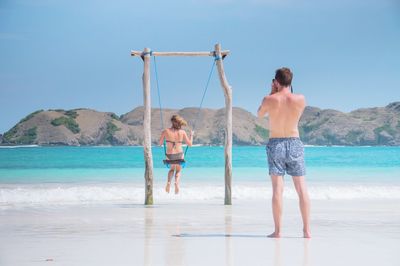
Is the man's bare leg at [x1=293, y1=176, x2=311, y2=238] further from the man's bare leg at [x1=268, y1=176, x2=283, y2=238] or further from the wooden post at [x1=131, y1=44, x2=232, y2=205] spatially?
the wooden post at [x1=131, y1=44, x2=232, y2=205]

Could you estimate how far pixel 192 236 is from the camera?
28.2 feet

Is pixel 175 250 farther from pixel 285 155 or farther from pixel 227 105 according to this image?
pixel 227 105

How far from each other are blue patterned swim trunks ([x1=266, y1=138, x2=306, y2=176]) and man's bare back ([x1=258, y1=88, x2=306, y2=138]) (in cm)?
8

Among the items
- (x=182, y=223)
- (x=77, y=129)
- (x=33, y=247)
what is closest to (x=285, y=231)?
(x=182, y=223)

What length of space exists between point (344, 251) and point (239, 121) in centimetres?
Result: 11947

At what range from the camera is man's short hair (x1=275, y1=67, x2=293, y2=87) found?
25.6 feet

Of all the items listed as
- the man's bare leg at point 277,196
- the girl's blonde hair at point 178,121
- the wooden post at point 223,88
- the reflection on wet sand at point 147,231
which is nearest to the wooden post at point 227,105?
the wooden post at point 223,88

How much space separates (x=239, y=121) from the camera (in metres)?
127

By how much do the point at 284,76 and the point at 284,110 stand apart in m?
0.35

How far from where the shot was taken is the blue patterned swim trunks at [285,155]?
7801mm

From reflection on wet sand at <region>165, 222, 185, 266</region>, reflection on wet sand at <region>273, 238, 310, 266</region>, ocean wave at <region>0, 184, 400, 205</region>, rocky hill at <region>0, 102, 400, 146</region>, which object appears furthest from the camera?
rocky hill at <region>0, 102, 400, 146</region>

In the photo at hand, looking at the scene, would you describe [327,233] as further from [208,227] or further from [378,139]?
[378,139]

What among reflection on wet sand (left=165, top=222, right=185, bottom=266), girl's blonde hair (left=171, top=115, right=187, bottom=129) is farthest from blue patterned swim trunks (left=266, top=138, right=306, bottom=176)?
girl's blonde hair (left=171, top=115, right=187, bottom=129)

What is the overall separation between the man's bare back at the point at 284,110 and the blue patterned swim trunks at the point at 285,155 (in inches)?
3.3
